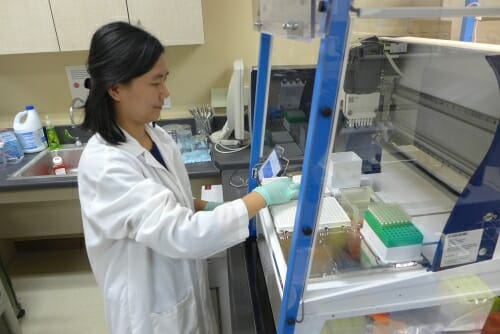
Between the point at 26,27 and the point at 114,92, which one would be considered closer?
the point at 114,92

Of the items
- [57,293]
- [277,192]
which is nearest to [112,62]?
[277,192]

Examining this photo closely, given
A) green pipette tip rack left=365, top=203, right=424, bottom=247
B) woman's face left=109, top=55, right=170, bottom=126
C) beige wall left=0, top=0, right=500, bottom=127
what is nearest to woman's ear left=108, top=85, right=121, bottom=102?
woman's face left=109, top=55, right=170, bottom=126

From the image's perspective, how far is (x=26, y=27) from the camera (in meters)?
1.89

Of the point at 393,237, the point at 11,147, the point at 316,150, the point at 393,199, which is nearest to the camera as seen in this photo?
the point at 316,150

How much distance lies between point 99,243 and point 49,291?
1.74 m

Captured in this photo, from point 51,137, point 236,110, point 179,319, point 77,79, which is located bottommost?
point 179,319

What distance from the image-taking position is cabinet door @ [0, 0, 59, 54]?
A: 1.86 metres

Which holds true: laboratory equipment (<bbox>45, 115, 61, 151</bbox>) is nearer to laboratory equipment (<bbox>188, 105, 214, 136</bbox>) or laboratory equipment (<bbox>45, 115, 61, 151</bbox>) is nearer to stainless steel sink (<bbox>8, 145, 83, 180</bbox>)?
stainless steel sink (<bbox>8, 145, 83, 180</bbox>)

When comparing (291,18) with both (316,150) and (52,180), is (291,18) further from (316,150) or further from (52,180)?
(52,180)

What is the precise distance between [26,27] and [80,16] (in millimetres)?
303

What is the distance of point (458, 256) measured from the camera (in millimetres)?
617

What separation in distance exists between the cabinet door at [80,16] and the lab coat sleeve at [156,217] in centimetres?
136

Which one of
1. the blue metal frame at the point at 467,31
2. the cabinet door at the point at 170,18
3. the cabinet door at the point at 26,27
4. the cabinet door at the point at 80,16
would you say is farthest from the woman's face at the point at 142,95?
the cabinet door at the point at 26,27

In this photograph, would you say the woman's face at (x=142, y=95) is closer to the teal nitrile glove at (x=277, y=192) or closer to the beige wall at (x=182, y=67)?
the teal nitrile glove at (x=277, y=192)
